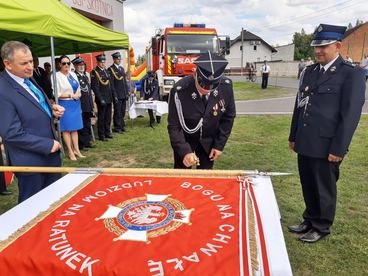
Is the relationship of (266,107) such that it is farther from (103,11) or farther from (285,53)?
(285,53)

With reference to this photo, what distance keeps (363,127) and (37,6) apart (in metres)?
7.40

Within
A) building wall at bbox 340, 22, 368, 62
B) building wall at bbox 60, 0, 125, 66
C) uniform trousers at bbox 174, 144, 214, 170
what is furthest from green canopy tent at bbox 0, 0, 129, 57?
building wall at bbox 340, 22, 368, 62

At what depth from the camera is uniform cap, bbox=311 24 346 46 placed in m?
2.66

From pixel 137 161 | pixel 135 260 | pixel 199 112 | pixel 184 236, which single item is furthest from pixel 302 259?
pixel 137 161

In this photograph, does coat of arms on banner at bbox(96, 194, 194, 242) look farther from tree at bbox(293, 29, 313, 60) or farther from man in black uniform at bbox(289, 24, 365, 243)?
tree at bbox(293, 29, 313, 60)

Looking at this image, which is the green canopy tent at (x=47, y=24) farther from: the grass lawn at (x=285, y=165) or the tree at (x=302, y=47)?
the tree at (x=302, y=47)

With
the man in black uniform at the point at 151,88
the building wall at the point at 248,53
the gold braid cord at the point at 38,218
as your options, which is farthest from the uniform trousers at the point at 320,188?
the building wall at the point at 248,53

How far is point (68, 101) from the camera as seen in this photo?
5.48 metres

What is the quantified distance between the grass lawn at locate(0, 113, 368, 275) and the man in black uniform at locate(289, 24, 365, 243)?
26 centimetres

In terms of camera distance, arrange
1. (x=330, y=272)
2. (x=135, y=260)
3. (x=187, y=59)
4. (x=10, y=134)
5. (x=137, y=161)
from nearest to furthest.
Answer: (x=135, y=260) → (x=10, y=134) → (x=330, y=272) → (x=137, y=161) → (x=187, y=59)

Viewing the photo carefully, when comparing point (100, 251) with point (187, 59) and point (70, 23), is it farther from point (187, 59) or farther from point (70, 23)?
point (187, 59)

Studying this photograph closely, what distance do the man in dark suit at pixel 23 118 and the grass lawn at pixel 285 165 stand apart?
164 cm

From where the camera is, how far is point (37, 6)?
3854 mm

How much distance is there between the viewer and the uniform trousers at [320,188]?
2846mm
